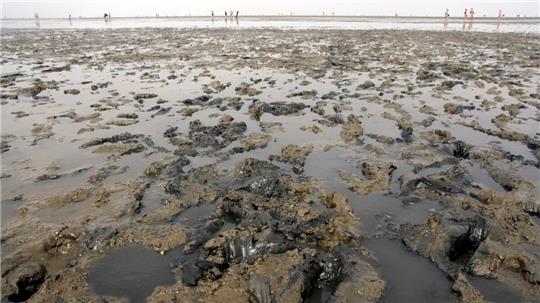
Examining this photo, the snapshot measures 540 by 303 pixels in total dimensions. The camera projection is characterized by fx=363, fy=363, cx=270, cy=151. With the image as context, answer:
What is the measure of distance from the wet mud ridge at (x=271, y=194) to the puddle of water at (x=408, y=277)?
0.02m

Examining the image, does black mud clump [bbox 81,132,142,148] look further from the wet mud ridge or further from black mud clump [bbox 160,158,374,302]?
black mud clump [bbox 160,158,374,302]

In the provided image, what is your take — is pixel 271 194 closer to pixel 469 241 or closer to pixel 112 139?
pixel 469 241

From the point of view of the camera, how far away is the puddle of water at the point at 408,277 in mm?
4004

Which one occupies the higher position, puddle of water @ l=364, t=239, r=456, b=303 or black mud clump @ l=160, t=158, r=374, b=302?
black mud clump @ l=160, t=158, r=374, b=302

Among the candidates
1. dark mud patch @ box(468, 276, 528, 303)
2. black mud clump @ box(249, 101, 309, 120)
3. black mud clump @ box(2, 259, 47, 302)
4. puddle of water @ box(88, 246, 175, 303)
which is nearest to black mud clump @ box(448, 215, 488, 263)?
dark mud patch @ box(468, 276, 528, 303)

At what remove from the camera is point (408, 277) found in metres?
4.28

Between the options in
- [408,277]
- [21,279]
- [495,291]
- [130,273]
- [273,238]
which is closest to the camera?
[495,291]

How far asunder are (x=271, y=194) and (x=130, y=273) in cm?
249

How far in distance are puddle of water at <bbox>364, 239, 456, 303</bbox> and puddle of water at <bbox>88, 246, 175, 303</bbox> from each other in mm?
2545

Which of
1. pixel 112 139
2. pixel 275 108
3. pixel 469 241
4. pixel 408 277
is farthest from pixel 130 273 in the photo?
pixel 275 108

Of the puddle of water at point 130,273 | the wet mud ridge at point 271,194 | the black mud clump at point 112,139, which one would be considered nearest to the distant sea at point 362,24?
the wet mud ridge at point 271,194

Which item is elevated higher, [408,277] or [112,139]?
[112,139]

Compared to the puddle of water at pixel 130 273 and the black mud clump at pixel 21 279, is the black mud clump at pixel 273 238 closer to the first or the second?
the puddle of water at pixel 130 273

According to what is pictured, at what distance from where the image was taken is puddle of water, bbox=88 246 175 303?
13.5 feet
